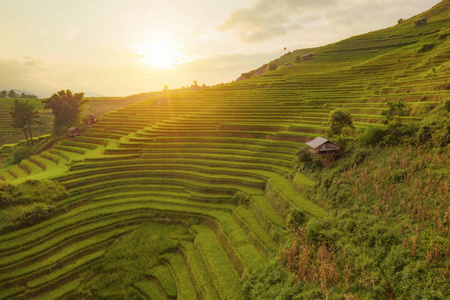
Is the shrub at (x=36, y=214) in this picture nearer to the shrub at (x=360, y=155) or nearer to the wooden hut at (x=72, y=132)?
the shrub at (x=360, y=155)

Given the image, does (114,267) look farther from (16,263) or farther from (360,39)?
(360,39)

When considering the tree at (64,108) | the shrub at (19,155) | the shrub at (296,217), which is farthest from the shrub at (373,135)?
the tree at (64,108)

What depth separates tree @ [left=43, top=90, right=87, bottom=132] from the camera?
1661 inches

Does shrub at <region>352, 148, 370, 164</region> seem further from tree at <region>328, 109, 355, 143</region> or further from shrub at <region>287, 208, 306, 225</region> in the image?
shrub at <region>287, 208, 306, 225</region>

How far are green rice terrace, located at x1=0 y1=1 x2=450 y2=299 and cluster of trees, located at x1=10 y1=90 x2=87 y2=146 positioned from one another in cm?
1209

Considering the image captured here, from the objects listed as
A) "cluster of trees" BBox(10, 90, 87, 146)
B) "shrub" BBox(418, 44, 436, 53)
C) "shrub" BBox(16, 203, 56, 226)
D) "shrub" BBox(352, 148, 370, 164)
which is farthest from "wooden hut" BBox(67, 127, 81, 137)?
"shrub" BBox(418, 44, 436, 53)

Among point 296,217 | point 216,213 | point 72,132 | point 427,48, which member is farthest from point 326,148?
point 72,132

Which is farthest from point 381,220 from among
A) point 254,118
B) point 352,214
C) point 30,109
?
point 30,109

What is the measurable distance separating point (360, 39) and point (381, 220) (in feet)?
249

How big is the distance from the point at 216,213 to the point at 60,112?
42779 mm

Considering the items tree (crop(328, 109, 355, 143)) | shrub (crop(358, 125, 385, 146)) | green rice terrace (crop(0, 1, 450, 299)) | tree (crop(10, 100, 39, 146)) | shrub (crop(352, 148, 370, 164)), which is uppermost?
tree (crop(10, 100, 39, 146))

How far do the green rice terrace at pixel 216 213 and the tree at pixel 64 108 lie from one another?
14560mm

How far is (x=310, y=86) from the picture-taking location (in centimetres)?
3931

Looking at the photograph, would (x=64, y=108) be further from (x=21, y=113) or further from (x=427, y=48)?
(x=427, y=48)
